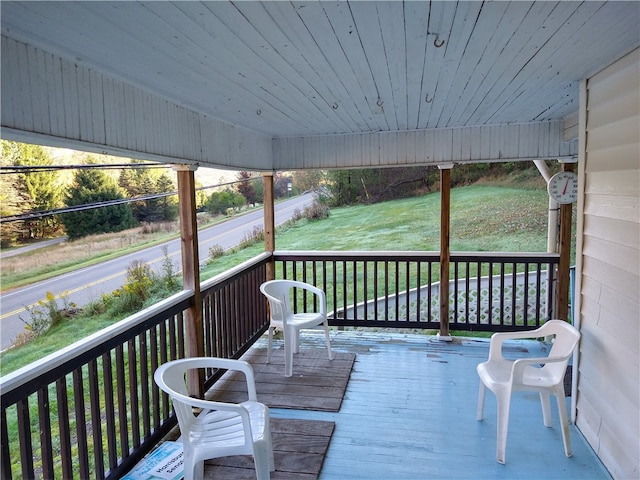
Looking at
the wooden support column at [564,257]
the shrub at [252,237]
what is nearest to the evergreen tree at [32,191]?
the shrub at [252,237]

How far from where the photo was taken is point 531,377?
2775 mm

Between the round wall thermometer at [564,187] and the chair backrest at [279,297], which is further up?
the round wall thermometer at [564,187]

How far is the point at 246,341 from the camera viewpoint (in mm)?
4348

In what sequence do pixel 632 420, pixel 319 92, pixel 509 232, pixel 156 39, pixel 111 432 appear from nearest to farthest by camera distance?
pixel 156 39 < pixel 632 420 < pixel 111 432 < pixel 319 92 < pixel 509 232

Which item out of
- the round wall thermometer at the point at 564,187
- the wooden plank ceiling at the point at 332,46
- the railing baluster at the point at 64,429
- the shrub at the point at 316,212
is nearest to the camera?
the wooden plank ceiling at the point at 332,46

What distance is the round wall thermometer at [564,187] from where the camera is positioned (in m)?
4.40

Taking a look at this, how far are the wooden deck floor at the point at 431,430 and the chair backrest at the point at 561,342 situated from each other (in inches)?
17.8

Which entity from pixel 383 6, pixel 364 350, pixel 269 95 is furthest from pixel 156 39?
pixel 364 350

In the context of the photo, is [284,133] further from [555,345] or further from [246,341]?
[555,345]

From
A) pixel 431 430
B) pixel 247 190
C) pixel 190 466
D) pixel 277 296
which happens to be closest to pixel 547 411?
pixel 431 430

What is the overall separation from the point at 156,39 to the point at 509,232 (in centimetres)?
1021

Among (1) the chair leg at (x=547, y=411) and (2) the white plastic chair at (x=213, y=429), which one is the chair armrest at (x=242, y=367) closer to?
(2) the white plastic chair at (x=213, y=429)

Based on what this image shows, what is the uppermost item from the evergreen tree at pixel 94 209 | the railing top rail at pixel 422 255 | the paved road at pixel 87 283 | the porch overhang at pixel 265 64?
the porch overhang at pixel 265 64

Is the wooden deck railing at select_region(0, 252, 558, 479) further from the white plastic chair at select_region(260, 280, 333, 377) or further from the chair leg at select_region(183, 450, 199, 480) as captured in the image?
the chair leg at select_region(183, 450, 199, 480)
